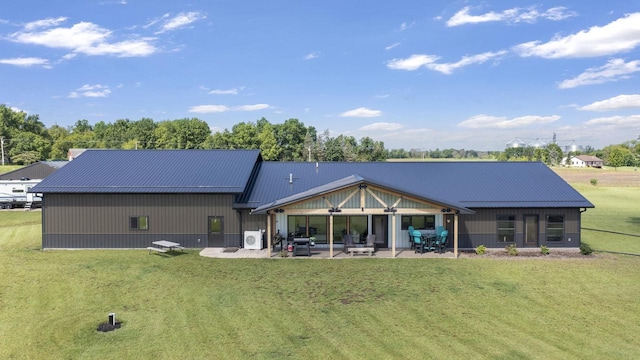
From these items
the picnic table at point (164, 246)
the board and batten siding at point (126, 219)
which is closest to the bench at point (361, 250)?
the board and batten siding at point (126, 219)

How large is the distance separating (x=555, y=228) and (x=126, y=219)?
2346 cm

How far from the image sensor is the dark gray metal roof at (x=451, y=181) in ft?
74.3

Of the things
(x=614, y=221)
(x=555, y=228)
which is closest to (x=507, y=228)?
(x=555, y=228)

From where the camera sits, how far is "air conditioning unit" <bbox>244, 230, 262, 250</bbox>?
72.2 ft

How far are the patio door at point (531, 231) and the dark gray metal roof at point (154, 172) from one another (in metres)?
15.6

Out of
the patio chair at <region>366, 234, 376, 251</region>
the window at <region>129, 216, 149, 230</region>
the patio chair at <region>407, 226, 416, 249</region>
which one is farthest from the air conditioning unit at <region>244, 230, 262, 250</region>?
the patio chair at <region>407, 226, 416, 249</region>

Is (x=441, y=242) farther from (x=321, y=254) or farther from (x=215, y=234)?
(x=215, y=234)

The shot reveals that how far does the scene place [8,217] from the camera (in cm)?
3338

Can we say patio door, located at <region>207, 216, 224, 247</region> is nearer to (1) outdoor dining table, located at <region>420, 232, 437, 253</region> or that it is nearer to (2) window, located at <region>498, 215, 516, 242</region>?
(1) outdoor dining table, located at <region>420, 232, 437, 253</region>

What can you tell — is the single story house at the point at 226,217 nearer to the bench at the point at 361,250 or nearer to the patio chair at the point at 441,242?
the patio chair at the point at 441,242

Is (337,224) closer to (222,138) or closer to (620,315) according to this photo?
(620,315)

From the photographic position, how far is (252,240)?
2200 cm

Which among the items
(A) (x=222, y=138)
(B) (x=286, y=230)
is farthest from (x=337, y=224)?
(A) (x=222, y=138)

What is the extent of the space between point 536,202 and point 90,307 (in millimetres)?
21405
